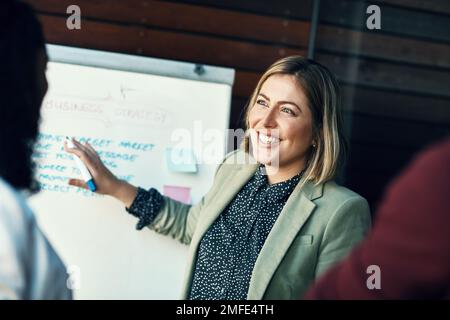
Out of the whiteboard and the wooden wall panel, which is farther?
the wooden wall panel

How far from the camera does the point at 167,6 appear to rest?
263 cm

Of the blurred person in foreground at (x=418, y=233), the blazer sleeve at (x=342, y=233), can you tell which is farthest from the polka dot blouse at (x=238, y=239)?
the blurred person in foreground at (x=418, y=233)

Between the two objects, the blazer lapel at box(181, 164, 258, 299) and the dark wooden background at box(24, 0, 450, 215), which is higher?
the dark wooden background at box(24, 0, 450, 215)

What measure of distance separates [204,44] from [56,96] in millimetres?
818

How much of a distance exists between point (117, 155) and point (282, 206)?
640 millimetres

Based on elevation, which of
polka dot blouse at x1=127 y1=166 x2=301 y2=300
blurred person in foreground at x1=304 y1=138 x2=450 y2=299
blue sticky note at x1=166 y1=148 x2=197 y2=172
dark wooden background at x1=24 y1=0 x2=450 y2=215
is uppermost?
dark wooden background at x1=24 y1=0 x2=450 y2=215

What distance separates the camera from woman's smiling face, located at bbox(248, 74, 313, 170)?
1751mm

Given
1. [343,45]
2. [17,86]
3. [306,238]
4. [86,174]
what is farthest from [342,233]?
[343,45]

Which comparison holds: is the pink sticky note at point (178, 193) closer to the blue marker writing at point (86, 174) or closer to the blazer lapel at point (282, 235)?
the blue marker writing at point (86, 174)

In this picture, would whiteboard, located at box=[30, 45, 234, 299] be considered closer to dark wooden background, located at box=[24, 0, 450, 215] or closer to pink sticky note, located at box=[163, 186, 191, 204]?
pink sticky note, located at box=[163, 186, 191, 204]

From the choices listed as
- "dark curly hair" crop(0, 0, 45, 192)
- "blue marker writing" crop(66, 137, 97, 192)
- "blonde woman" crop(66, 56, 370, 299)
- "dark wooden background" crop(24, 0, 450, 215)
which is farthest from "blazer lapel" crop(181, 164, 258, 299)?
"dark curly hair" crop(0, 0, 45, 192)

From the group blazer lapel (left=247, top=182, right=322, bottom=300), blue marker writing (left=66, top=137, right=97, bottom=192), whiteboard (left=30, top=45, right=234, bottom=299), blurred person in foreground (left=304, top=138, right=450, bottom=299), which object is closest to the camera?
blurred person in foreground (left=304, top=138, right=450, bottom=299)

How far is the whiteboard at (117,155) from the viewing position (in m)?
2.07
